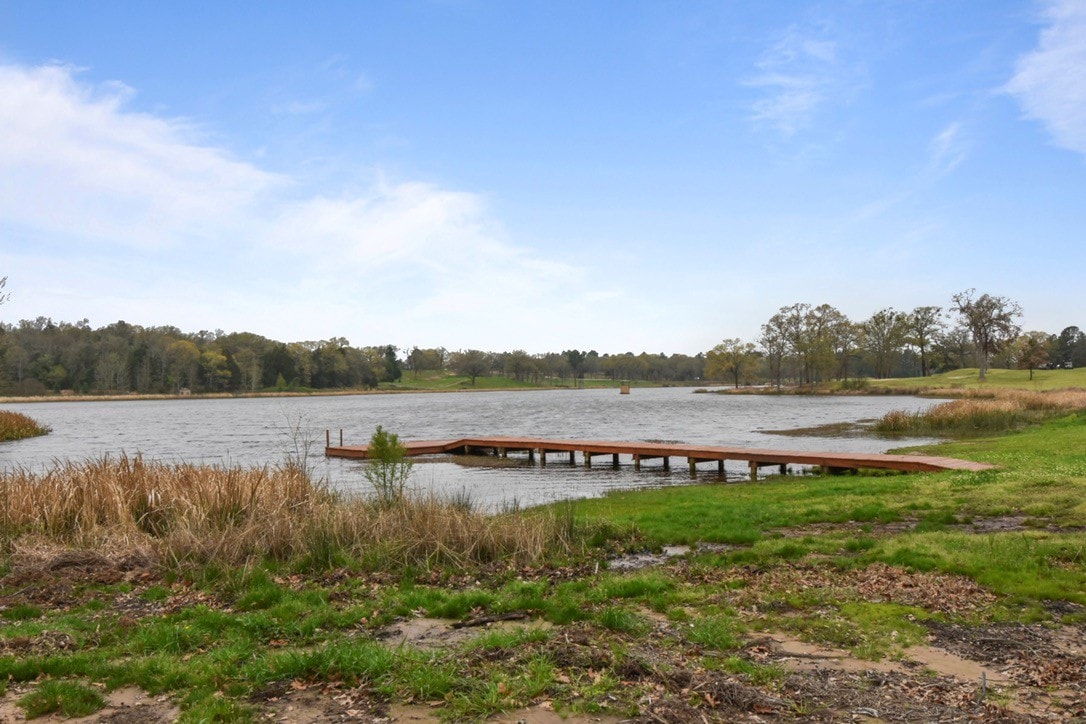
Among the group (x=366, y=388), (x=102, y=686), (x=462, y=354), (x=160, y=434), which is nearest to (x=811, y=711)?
(x=102, y=686)

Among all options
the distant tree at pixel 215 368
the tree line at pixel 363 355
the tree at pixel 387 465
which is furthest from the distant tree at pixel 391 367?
the tree at pixel 387 465

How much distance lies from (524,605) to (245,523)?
16.4 feet

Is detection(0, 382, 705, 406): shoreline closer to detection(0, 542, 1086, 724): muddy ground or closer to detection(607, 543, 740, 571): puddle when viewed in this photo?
detection(607, 543, 740, 571): puddle

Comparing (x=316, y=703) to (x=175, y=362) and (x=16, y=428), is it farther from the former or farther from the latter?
(x=175, y=362)

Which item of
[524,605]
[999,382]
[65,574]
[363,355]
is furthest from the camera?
[363,355]

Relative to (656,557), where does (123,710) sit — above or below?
above

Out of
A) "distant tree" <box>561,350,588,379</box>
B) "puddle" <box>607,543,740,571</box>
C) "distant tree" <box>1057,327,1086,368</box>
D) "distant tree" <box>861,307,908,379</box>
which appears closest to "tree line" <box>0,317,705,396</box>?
"distant tree" <box>561,350,588,379</box>

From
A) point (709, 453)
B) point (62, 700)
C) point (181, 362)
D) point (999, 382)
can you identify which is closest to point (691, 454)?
→ point (709, 453)

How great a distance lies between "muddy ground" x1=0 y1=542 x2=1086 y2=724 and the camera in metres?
4.67

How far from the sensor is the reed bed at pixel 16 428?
4178 centimetres

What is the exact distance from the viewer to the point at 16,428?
1699 inches

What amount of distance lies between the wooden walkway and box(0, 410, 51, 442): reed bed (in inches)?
918

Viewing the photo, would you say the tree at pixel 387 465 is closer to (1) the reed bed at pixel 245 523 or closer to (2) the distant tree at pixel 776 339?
(1) the reed bed at pixel 245 523

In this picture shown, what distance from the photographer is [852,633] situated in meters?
6.18
